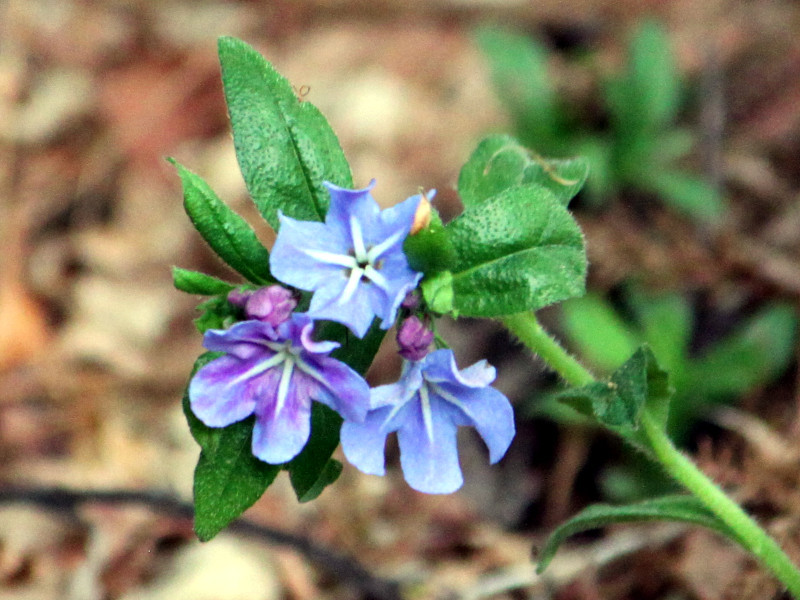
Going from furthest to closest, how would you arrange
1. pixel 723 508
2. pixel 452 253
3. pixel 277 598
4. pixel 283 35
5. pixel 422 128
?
1. pixel 283 35
2. pixel 422 128
3. pixel 277 598
4. pixel 723 508
5. pixel 452 253

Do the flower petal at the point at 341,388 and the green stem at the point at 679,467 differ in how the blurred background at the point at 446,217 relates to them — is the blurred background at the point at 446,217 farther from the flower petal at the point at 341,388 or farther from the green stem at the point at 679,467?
the flower petal at the point at 341,388

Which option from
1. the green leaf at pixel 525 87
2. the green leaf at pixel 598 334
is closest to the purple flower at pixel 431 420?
the green leaf at pixel 598 334

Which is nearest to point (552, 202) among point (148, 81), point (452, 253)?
point (452, 253)

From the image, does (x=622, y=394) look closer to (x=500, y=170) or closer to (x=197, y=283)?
(x=500, y=170)

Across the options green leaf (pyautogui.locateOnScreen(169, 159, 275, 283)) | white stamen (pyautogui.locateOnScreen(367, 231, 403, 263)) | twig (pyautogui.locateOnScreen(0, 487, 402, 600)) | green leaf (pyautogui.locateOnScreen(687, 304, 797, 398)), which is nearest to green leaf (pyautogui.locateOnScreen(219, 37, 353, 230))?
green leaf (pyautogui.locateOnScreen(169, 159, 275, 283))

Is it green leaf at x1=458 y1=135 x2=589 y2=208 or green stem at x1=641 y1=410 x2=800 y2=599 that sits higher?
green leaf at x1=458 y1=135 x2=589 y2=208

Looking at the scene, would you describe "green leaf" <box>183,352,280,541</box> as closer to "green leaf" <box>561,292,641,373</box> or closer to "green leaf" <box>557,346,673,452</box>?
"green leaf" <box>557,346,673,452</box>

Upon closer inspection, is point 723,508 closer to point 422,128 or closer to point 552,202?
point 552,202
